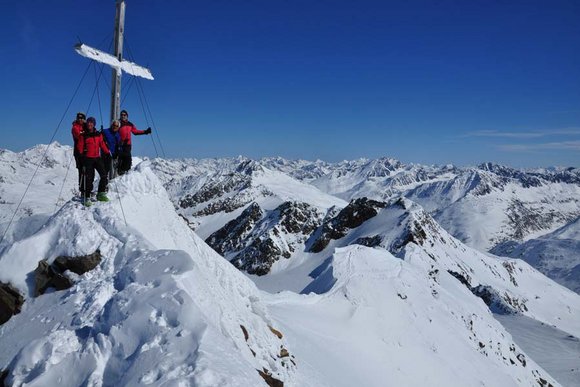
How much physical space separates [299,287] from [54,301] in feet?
202

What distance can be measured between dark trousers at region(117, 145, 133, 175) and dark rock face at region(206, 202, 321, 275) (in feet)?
240

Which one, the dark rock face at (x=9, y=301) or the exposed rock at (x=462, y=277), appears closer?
the dark rock face at (x=9, y=301)

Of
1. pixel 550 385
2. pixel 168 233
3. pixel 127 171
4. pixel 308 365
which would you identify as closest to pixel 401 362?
pixel 308 365

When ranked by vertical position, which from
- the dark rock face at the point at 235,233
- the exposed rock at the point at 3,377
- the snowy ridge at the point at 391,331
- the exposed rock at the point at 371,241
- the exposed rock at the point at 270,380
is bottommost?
the dark rock face at the point at 235,233

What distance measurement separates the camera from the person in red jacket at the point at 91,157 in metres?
14.4

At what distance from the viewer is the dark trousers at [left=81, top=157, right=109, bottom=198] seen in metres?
14.4

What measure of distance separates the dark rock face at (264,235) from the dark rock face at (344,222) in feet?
18.7

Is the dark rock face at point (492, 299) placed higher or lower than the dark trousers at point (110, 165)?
lower

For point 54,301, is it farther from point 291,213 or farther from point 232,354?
point 291,213

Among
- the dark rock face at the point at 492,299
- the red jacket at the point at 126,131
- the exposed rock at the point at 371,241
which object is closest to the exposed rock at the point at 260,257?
Result: the exposed rock at the point at 371,241

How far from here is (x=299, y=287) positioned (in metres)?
70.2

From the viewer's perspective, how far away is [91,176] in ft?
47.8

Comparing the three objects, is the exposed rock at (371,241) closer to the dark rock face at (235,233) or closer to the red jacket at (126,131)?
the dark rock face at (235,233)

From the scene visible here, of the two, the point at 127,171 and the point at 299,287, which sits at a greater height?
the point at 127,171
